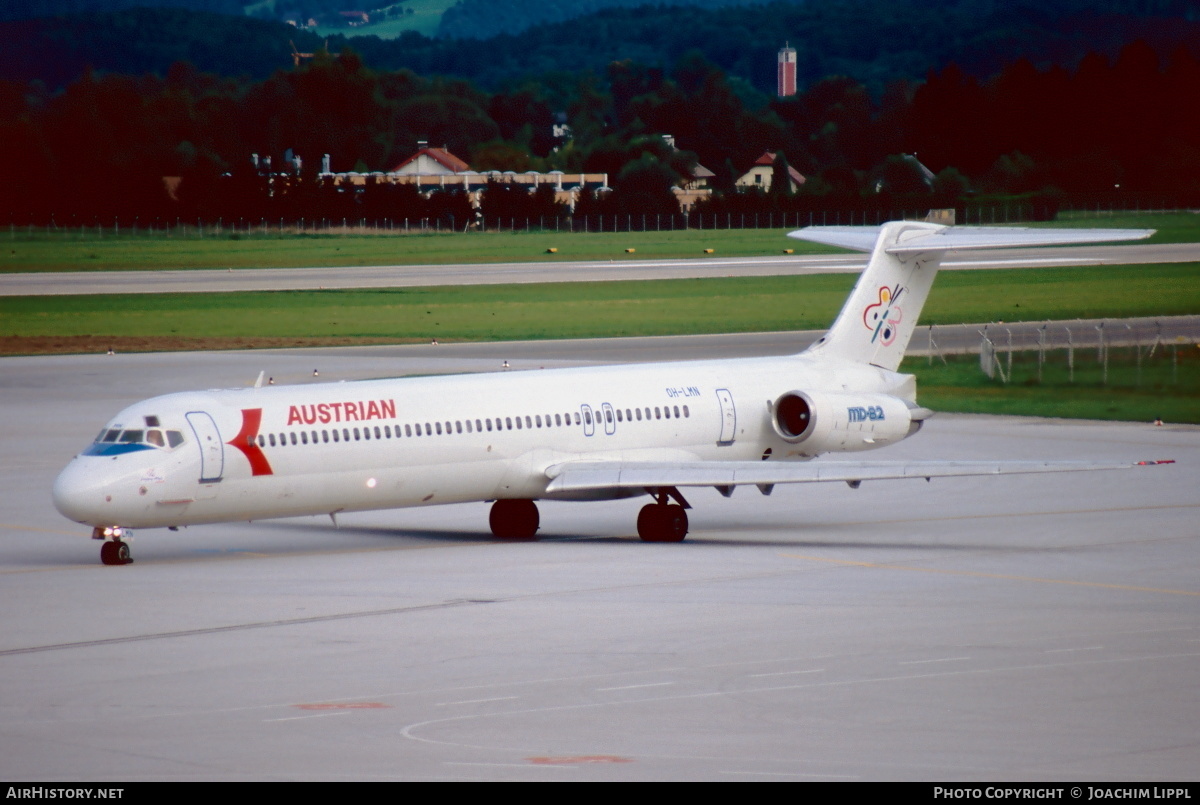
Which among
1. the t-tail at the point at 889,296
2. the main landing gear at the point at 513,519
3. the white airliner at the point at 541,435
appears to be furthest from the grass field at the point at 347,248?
the white airliner at the point at 541,435

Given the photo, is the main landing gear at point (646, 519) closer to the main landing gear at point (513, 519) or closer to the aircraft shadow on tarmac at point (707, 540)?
the main landing gear at point (513, 519)

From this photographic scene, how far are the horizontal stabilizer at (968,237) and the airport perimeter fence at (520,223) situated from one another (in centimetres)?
8020

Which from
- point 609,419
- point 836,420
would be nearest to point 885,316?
point 836,420

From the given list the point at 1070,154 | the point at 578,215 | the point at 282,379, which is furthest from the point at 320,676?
the point at 578,215

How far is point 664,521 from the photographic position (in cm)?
3106

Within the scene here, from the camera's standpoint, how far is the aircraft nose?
26938 millimetres

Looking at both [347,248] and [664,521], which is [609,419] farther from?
[347,248]

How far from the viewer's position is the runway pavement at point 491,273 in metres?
97.2

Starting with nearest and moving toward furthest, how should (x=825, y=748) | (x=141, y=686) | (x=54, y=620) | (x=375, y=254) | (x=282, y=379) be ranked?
(x=825, y=748), (x=141, y=686), (x=54, y=620), (x=282, y=379), (x=375, y=254)

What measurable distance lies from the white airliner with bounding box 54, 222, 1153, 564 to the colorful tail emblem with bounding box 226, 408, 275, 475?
0.8 inches

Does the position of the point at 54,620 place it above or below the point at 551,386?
below

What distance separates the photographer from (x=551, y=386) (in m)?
31.5

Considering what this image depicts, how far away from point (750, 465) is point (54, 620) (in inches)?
450

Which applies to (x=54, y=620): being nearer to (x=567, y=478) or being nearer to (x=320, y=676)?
(x=320, y=676)
